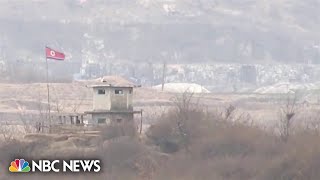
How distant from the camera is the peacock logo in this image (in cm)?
3745

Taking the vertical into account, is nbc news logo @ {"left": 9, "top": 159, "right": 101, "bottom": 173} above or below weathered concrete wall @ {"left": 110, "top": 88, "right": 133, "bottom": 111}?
below

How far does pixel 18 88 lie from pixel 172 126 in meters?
66.9

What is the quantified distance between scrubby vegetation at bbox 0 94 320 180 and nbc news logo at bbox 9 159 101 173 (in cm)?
34

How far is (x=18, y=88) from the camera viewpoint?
4528 inches

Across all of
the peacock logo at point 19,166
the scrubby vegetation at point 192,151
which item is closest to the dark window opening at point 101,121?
the scrubby vegetation at point 192,151

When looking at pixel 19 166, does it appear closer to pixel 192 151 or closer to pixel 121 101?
pixel 192 151

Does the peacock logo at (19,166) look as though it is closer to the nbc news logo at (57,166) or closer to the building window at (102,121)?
the nbc news logo at (57,166)

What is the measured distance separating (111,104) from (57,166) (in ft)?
55.0

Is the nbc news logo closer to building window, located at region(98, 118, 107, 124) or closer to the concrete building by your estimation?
building window, located at region(98, 118, 107, 124)

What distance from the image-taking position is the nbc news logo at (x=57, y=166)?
36.2 meters

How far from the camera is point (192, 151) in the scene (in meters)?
46.0

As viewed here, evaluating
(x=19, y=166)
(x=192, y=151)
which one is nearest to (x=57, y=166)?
(x=19, y=166)

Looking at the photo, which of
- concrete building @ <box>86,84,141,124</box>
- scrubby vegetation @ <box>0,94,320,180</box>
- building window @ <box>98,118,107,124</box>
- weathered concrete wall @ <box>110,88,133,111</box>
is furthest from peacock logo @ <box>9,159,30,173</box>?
weathered concrete wall @ <box>110,88,133,111</box>

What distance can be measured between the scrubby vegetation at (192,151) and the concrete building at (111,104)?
2821 mm
